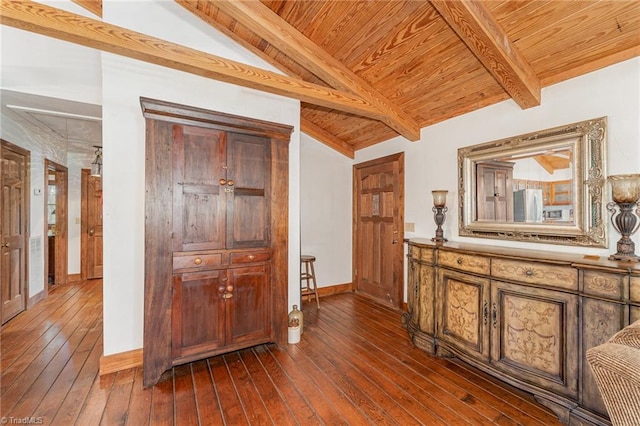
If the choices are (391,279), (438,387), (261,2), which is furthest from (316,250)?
(261,2)

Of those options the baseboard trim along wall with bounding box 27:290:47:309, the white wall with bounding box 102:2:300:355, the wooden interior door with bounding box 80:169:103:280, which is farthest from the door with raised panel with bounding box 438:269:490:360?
the wooden interior door with bounding box 80:169:103:280

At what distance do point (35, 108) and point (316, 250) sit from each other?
3930 mm

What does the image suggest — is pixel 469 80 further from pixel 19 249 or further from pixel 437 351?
pixel 19 249

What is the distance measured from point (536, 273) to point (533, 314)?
0.30m

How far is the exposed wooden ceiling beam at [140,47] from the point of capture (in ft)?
5.27

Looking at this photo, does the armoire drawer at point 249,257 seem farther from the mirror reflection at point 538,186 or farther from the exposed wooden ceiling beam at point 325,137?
the exposed wooden ceiling beam at point 325,137

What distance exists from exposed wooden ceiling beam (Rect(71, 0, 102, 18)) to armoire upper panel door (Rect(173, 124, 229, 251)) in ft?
5.02

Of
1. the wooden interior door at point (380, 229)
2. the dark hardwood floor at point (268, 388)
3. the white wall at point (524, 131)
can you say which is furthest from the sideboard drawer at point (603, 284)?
Result: the wooden interior door at point (380, 229)

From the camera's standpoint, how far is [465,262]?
7.73 feet

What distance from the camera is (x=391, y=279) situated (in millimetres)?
3895

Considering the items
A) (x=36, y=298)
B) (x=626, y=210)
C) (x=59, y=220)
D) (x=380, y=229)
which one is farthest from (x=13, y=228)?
(x=626, y=210)

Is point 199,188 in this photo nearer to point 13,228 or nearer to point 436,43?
point 436,43

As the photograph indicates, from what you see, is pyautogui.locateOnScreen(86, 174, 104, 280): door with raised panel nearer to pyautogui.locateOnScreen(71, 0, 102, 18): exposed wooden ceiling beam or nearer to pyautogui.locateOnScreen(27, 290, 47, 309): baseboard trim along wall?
pyautogui.locateOnScreen(27, 290, 47, 309): baseboard trim along wall

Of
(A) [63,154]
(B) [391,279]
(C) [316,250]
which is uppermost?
(A) [63,154]
